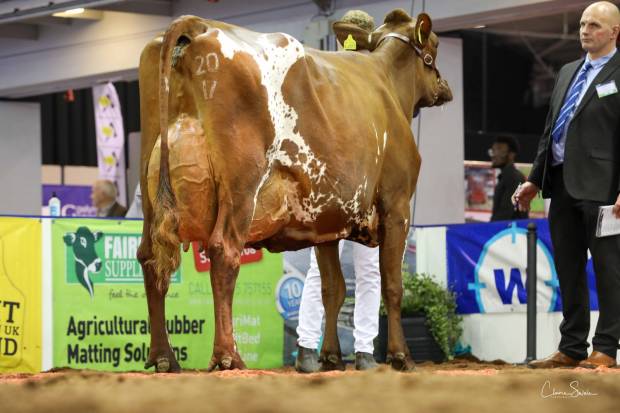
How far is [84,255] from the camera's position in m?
8.91

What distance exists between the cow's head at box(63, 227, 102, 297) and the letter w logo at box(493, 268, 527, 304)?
134 inches

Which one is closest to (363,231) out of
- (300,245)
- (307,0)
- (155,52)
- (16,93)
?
(300,245)

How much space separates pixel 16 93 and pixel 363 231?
440 inches

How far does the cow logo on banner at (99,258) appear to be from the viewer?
8.88 metres

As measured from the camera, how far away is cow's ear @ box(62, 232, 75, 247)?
29.1 feet

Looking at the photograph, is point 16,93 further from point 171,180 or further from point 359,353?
point 171,180

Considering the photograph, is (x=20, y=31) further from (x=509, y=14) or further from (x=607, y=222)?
(x=607, y=222)

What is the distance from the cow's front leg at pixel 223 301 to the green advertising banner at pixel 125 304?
4.07 m

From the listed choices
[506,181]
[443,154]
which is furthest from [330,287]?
[443,154]

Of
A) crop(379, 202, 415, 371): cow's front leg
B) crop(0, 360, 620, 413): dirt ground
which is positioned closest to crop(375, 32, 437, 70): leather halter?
crop(379, 202, 415, 371): cow's front leg

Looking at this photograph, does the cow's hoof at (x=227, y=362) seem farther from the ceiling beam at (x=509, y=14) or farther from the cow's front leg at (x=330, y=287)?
the ceiling beam at (x=509, y=14)

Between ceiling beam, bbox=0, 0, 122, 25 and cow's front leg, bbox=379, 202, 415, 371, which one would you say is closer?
cow's front leg, bbox=379, 202, 415, 371

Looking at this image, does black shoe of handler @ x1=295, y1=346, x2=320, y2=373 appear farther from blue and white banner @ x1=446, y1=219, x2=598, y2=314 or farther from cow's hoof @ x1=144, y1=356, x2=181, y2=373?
blue and white banner @ x1=446, y1=219, x2=598, y2=314

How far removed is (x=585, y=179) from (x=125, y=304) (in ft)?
13.9
